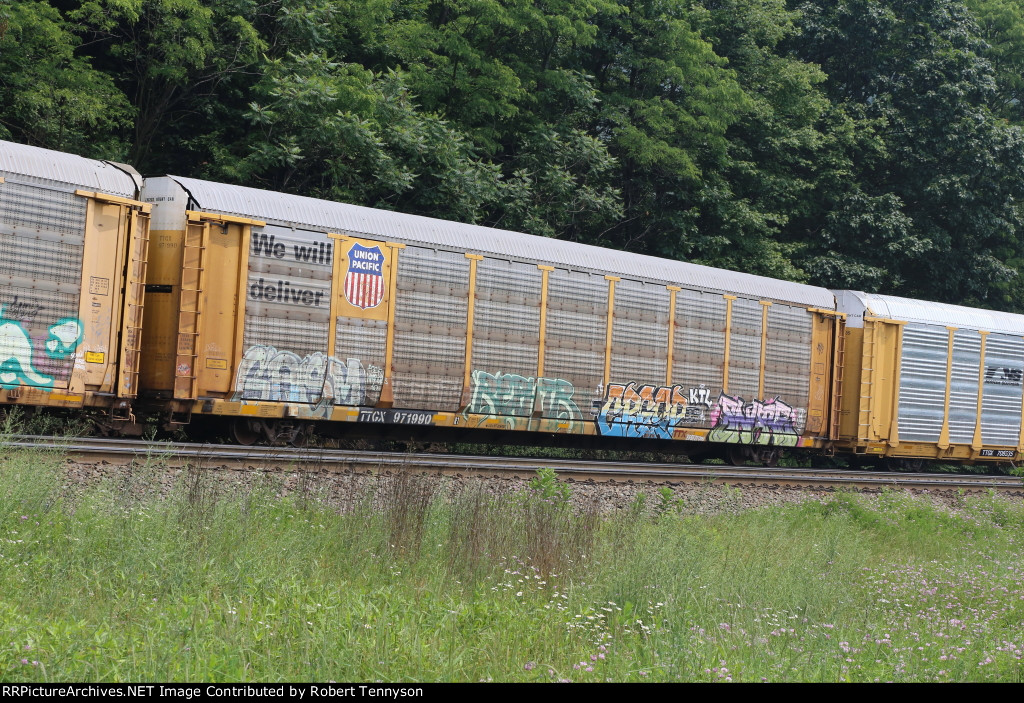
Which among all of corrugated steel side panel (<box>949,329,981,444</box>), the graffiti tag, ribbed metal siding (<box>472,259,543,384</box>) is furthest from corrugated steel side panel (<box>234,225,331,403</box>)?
corrugated steel side panel (<box>949,329,981,444</box>)

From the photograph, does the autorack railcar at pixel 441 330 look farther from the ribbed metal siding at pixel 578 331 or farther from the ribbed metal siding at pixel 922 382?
the ribbed metal siding at pixel 922 382

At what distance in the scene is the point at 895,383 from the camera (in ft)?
64.4

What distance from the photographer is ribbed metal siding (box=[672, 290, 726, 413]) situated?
1720cm

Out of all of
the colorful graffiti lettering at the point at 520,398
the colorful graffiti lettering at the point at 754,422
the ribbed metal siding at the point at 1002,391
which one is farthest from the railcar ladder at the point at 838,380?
the colorful graffiti lettering at the point at 520,398

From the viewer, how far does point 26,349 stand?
11.1m

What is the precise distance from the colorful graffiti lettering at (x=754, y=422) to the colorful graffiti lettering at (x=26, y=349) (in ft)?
34.9

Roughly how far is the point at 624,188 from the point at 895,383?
1184 cm

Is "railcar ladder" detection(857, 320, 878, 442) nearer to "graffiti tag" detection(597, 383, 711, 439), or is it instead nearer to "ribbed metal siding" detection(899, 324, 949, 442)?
"ribbed metal siding" detection(899, 324, 949, 442)

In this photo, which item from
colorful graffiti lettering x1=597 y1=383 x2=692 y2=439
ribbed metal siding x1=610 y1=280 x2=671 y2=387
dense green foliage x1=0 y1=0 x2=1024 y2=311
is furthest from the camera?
dense green foliage x1=0 y1=0 x2=1024 y2=311

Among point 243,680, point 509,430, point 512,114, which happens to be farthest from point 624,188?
point 243,680

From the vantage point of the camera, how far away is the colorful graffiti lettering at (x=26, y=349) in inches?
429

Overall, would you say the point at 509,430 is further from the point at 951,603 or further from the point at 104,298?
the point at 951,603

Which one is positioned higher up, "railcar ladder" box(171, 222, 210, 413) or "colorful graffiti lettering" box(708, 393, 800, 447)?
"railcar ladder" box(171, 222, 210, 413)

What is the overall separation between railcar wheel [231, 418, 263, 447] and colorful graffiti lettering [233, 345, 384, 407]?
610 millimetres
